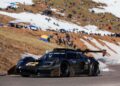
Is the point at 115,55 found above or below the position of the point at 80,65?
below

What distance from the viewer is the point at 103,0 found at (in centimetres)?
13650

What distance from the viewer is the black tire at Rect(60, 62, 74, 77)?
27.2 metres

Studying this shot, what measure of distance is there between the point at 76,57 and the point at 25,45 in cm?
1140

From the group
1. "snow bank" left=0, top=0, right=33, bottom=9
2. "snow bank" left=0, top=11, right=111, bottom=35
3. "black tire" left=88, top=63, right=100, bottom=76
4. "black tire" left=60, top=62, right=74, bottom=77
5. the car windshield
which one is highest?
"snow bank" left=0, top=0, right=33, bottom=9

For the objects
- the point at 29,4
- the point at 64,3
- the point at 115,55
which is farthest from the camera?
the point at 64,3

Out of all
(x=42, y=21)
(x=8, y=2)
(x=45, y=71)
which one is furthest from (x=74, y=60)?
(x=8, y=2)

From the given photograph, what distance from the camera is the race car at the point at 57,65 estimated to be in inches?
1052

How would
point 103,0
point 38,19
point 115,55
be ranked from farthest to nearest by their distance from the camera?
point 103,0
point 38,19
point 115,55

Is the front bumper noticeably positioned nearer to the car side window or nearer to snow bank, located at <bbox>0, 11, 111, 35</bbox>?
the car side window

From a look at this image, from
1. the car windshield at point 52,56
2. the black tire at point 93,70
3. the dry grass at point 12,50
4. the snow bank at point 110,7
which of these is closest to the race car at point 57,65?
the car windshield at point 52,56

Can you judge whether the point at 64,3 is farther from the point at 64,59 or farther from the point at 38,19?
the point at 64,59

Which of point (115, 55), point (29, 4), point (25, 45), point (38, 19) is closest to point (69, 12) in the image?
point (29, 4)

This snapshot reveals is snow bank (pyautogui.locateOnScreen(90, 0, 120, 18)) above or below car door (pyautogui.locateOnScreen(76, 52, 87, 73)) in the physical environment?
below

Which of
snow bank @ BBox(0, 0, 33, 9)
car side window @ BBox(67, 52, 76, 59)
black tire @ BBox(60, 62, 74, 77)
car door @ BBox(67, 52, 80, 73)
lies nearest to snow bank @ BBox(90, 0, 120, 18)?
snow bank @ BBox(0, 0, 33, 9)
